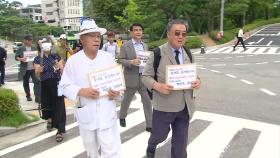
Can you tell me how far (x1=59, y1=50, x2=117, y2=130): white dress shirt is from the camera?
4289 millimetres

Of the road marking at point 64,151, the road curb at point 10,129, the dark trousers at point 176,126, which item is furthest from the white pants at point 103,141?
the road curb at point 10,129

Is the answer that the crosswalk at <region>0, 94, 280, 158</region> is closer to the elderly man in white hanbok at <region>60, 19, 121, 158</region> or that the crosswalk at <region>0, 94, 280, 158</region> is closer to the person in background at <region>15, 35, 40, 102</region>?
the elderly man in white hanbok at <region>60, 19, 121, 158</region>

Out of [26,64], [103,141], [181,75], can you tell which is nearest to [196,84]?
[181,75]

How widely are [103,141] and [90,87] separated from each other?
580 millimetres

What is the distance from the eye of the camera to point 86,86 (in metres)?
4.32

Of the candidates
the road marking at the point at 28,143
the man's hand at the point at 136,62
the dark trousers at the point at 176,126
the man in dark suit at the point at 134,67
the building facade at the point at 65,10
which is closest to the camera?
the dark trousers at the point at 176,126

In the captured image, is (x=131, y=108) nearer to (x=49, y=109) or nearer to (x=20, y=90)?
(x=49, y=109)

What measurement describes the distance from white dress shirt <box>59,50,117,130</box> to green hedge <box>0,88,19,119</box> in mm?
4029

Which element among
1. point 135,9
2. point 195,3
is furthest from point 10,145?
point 135,9

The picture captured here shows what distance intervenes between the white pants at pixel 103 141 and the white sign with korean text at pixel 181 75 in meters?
0.81

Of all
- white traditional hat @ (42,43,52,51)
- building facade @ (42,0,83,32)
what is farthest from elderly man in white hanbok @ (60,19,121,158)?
building facade @ (42,0,83,32)

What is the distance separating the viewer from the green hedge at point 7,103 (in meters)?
8.02

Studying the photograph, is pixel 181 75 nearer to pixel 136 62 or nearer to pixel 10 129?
pixel 136 62

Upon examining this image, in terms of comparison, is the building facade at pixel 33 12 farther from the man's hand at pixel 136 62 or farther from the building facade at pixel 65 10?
the man's hand at pixel 136 62
